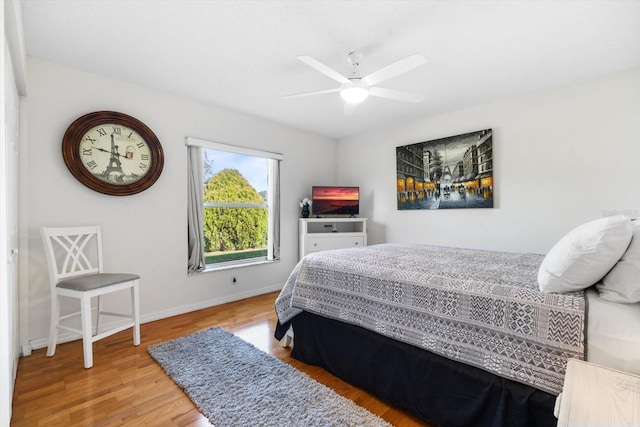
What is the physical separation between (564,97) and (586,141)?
1.63 ft

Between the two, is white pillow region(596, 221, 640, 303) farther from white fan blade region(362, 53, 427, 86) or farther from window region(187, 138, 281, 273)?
window region(187, 138, 281, 273)

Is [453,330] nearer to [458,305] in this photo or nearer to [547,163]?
[458,305]

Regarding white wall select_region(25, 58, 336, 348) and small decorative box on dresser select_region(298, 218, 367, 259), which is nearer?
white wall select_region(25, 58, 336, 348)

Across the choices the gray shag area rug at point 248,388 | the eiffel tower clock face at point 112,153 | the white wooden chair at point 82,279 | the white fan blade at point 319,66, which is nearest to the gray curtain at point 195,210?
the eiffel tower clock face at point 112,153

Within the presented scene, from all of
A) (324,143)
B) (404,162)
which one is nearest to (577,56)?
(404,162)

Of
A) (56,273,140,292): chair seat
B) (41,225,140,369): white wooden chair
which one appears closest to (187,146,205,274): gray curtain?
(41,225,140,369): white wooden chair

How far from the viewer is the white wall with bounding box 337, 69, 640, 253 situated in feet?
8.94

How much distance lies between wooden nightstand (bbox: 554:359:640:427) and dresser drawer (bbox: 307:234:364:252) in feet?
10.9

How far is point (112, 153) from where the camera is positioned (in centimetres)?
281

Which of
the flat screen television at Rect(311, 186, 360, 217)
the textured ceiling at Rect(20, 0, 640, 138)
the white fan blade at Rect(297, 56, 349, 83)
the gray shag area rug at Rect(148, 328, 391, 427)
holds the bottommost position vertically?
the gray shag area rug at Rect(148, 328, 391, 427)

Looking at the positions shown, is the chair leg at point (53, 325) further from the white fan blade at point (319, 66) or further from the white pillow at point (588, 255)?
the white pillow at point (588, 255)

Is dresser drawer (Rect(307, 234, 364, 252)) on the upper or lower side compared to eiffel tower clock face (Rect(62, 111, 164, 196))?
lower

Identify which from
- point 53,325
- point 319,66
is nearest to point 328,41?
point 319,66

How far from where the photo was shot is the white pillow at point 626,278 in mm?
1175
